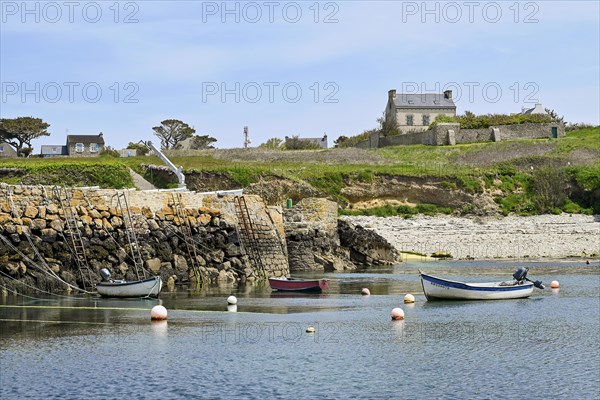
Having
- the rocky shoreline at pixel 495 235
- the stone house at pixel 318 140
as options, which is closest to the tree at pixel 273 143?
the stone house at pixel 318 140

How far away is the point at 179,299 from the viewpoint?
34531 millimetres

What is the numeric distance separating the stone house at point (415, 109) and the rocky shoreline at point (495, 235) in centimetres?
3322

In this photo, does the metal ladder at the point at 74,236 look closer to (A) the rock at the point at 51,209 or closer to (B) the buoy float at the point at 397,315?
(A) the rock at the point at 51,209

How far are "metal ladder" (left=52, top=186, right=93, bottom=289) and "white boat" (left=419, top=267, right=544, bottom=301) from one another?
1298cm

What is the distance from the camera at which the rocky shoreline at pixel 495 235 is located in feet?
197

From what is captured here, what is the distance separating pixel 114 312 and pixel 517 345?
43.0 ft

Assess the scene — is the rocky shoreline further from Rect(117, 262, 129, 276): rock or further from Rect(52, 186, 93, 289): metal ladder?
Rect(52, 186, 93, 289): metal ladder

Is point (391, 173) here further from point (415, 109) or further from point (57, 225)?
point (57, 225)

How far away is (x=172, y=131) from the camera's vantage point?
4235 inches

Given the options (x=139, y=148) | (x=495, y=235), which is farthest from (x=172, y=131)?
(x=495, y=235)

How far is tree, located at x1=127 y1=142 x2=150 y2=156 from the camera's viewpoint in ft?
311

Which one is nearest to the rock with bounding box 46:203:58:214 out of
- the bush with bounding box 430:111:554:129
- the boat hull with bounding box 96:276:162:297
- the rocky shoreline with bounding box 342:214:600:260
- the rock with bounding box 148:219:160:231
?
the boat hull with bounding box 96:276:162:297

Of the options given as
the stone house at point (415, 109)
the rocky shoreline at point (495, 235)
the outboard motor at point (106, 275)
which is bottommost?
the outboard motor at point (106, 275)

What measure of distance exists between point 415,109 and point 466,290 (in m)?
68.2
